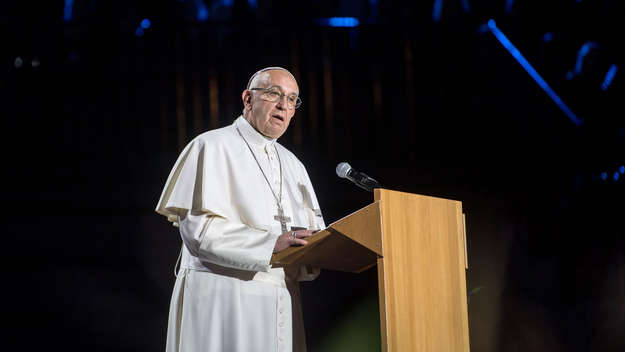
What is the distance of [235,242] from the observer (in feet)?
7.23

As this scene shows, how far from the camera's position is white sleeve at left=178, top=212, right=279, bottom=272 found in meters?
2.17

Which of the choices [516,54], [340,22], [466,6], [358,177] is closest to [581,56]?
[516,54]

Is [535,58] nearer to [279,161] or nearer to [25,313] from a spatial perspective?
[279,161]

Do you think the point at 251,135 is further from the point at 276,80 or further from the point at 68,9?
the point at 68,9

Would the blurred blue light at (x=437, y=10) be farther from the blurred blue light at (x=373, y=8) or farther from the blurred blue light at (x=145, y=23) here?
the blurred blue light at (x=145, y=23)

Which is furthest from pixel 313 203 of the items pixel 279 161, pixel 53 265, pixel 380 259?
pixel 53 265

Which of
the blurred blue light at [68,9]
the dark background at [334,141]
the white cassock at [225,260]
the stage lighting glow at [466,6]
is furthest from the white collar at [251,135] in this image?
the stage lighting glow at [466,6]

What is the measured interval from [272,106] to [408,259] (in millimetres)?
1037

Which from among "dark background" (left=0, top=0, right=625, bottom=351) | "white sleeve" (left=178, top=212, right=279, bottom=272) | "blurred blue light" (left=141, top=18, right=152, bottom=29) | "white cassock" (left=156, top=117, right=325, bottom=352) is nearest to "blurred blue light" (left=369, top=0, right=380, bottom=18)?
"dark background" (left=0, top=0, right=625, bottom=351)

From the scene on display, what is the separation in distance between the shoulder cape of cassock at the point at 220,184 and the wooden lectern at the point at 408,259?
13.1 inches

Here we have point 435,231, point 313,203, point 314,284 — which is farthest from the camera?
point 314,284

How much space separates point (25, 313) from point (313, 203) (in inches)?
98.3

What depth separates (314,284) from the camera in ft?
14.7

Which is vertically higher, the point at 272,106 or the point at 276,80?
the point at 276,80
